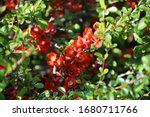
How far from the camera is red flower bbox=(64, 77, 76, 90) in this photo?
2.08 m

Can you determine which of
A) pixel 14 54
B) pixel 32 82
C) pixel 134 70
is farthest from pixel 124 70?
pixel 14 54

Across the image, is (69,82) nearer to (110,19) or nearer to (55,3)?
(110,19)

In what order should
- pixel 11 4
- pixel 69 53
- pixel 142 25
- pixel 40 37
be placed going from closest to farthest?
pixel 142 25
pixel 69 53
pixel 40 37
pixel 11 4

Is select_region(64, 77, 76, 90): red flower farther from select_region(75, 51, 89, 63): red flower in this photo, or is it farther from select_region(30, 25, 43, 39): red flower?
select_region(30, 25, 43, 39): red flower

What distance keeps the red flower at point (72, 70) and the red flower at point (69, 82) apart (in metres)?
0.03

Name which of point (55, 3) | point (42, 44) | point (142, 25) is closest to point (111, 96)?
point (142, 25)

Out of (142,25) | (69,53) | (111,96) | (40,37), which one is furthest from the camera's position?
(40,37)

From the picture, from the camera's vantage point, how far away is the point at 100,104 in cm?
178

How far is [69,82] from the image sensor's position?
2.09 meters

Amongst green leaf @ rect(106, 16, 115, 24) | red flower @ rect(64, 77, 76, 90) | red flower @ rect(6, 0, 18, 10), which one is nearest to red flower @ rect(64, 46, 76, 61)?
red flower @ rect(64, 77, 76, 90)

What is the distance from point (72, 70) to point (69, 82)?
0.07m

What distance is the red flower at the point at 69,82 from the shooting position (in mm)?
2078

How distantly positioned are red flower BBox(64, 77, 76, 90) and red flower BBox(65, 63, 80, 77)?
1.0 inches

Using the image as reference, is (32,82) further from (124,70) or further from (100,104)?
(124,70)
